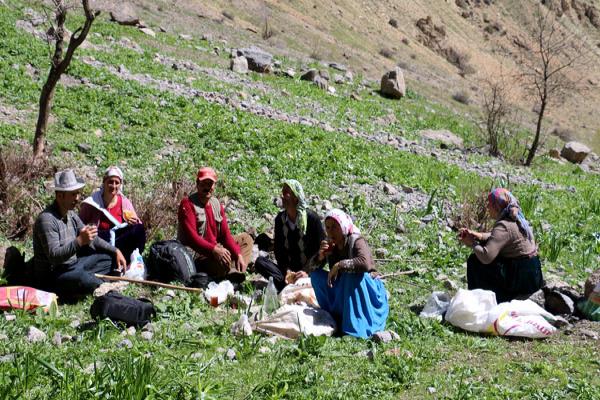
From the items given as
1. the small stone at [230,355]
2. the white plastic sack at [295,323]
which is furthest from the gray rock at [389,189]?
the small stone at [230,355]

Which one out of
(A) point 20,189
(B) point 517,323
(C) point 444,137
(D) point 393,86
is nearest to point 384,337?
(B) point 517,323

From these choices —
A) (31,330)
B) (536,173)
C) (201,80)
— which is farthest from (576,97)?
(31,330)

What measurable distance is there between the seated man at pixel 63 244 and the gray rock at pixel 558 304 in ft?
12.9

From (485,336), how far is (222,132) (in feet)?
20.2

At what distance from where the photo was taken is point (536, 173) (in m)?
15.0

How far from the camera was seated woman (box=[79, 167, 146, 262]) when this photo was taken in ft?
20.2

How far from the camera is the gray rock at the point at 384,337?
500 centimetres

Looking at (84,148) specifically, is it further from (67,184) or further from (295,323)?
(295,323)

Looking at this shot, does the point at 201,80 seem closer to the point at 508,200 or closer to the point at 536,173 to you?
the point at 536,173

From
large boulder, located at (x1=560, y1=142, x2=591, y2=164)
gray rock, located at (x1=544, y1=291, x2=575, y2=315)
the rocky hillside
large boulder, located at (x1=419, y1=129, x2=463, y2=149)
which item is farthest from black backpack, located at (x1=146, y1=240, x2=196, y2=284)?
large boulder, located at (x1=560, y1=142, x2=591, y2=164)

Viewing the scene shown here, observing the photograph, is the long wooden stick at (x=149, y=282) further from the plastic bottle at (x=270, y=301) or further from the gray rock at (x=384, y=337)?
the gray rock at (x=384, y=337)

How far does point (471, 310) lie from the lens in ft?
17.7

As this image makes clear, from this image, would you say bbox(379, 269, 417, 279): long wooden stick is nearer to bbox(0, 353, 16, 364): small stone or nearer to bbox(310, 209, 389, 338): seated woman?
→ bbox(310, 209, 389, 338): seated woman

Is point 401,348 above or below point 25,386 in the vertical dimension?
above
